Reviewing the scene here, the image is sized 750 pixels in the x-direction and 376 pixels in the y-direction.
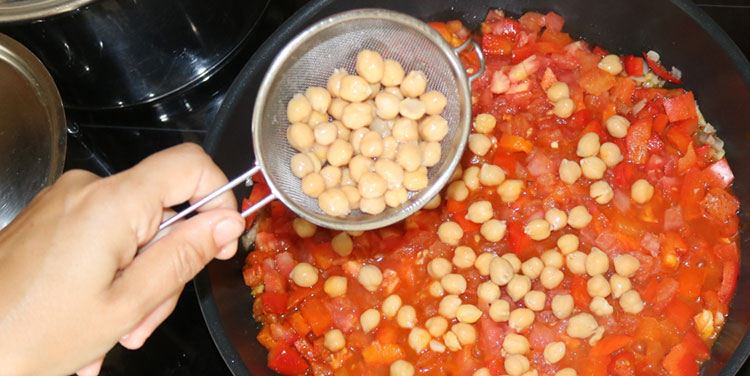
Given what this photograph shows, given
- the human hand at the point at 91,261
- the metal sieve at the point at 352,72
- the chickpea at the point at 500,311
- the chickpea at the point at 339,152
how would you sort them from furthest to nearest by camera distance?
the chickpea at the point at 500,311 → the chickpea at the point at 339,152 → the metal sieve at the point at 352,72 → the human hand at the point at 91,261

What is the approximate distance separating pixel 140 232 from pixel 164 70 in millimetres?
1261

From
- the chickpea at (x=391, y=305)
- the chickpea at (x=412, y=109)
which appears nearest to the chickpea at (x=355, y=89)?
the chickpea at (x=412, y=109)

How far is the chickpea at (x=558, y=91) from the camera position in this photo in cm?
259

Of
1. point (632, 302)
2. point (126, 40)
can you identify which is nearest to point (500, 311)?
point (632, 302)

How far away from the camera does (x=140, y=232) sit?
1476mm

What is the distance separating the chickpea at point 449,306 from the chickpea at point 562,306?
0.35 meters

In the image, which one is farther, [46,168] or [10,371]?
[46,168]

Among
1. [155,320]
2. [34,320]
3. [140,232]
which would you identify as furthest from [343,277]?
[34,320]

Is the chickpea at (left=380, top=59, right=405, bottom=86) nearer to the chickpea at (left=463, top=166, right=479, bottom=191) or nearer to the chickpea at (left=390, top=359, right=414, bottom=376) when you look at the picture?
the chickpea at (left=463, top=166, right=479, bottom=191)

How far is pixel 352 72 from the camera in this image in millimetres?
2127

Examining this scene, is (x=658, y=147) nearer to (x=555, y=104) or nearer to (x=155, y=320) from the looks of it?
(x=555, y=104)

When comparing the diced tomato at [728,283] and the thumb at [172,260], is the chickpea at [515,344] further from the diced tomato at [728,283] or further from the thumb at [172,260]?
the thumb at [172,260]

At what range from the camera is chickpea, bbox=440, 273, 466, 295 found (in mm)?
2373

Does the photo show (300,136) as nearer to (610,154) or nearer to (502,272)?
(502,272)
